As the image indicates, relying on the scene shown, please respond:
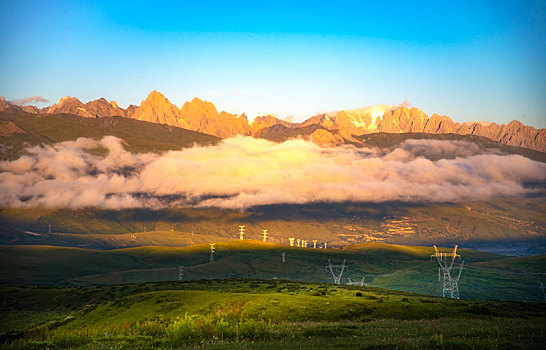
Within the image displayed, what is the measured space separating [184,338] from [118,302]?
6780 centimetres

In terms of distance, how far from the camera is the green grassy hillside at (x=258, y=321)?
36.2 metres

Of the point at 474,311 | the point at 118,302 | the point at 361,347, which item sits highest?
the point at 361,347

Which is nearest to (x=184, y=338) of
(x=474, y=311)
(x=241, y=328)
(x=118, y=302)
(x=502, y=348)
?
(x=241, y=328)

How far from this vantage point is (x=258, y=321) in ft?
162

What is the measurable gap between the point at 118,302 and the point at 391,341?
8156cm

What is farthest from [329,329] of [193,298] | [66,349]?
[193,298]

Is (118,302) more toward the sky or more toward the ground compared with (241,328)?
more toward the ground

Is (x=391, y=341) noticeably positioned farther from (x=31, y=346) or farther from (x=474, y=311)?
(x=474, y=311)

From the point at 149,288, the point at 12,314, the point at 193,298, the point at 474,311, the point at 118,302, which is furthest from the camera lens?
the point at 149,288

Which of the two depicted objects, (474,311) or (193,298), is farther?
(193,298)

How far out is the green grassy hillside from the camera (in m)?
36.2

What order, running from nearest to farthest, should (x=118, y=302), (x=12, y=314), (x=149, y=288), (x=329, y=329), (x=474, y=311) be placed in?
(x=329, y=329), (x=474, y=311), (x=118, y=302), (x=12, y=314), (x=149, y=288)

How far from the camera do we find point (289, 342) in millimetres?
36750

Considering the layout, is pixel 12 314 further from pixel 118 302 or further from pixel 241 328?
pixel 241 328
